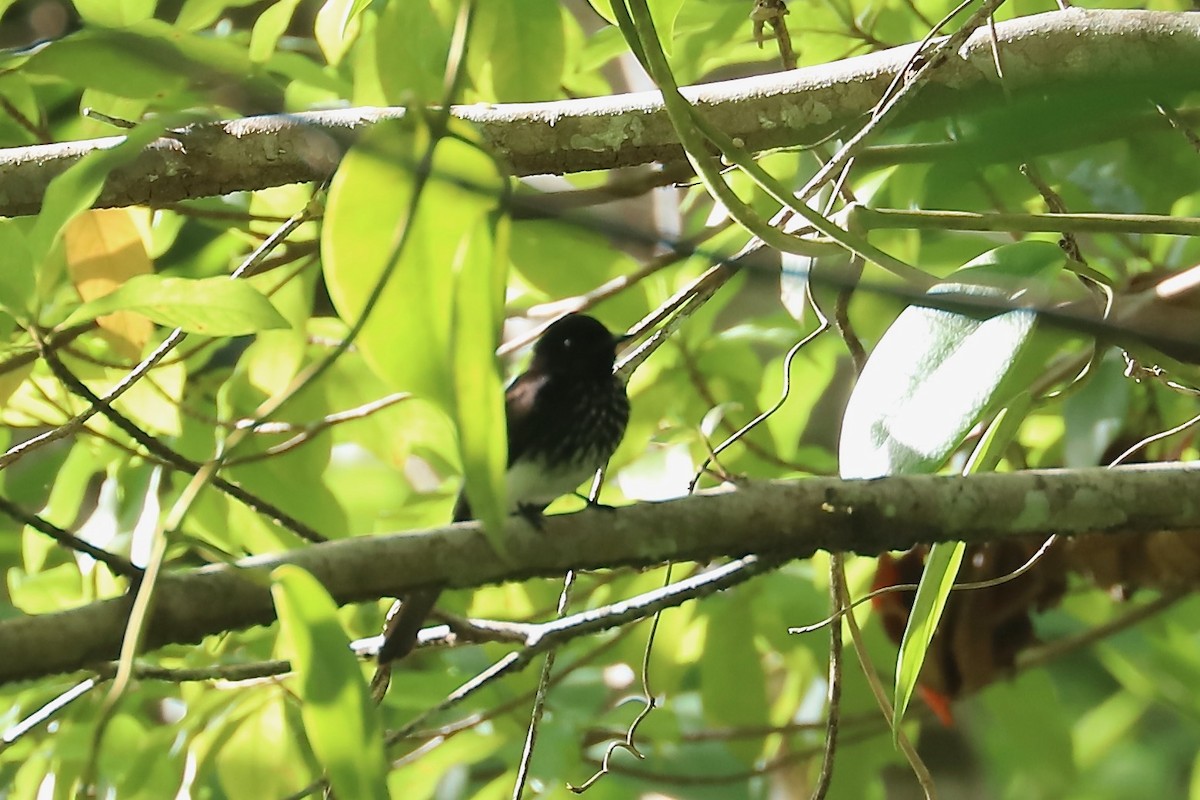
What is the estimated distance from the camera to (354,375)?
1627 mm

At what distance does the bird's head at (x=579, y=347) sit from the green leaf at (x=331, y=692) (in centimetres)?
120

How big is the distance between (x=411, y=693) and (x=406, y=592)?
103cm

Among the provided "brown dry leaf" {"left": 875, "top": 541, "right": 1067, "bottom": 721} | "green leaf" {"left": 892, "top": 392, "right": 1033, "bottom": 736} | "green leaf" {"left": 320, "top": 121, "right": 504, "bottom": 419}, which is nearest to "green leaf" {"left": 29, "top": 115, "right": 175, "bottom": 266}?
"green leaf" {"left": 320, "top": 121, "right": 504, "bottom": 419}

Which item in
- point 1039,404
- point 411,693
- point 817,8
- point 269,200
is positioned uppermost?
point 817,8

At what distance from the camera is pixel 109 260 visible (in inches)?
53.8

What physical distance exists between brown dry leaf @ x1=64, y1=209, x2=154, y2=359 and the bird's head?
60 cm

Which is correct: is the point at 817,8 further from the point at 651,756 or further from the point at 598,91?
the point at 651,756

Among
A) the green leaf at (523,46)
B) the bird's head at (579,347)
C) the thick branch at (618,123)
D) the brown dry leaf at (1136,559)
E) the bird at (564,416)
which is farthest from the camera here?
the bird's head at (579,347)

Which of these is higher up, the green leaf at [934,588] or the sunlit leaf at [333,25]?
the sunlit leaf at [333,25]

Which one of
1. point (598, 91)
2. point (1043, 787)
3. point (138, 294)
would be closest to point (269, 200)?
point (598, 91)

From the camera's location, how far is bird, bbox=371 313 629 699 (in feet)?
5.45

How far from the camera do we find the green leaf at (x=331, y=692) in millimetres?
546

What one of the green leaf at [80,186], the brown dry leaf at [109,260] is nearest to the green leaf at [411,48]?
the brown dry leaf at [109,260]

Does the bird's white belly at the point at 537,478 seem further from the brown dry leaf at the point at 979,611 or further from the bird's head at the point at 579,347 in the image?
the brown dry leaf at the point at 979,611
